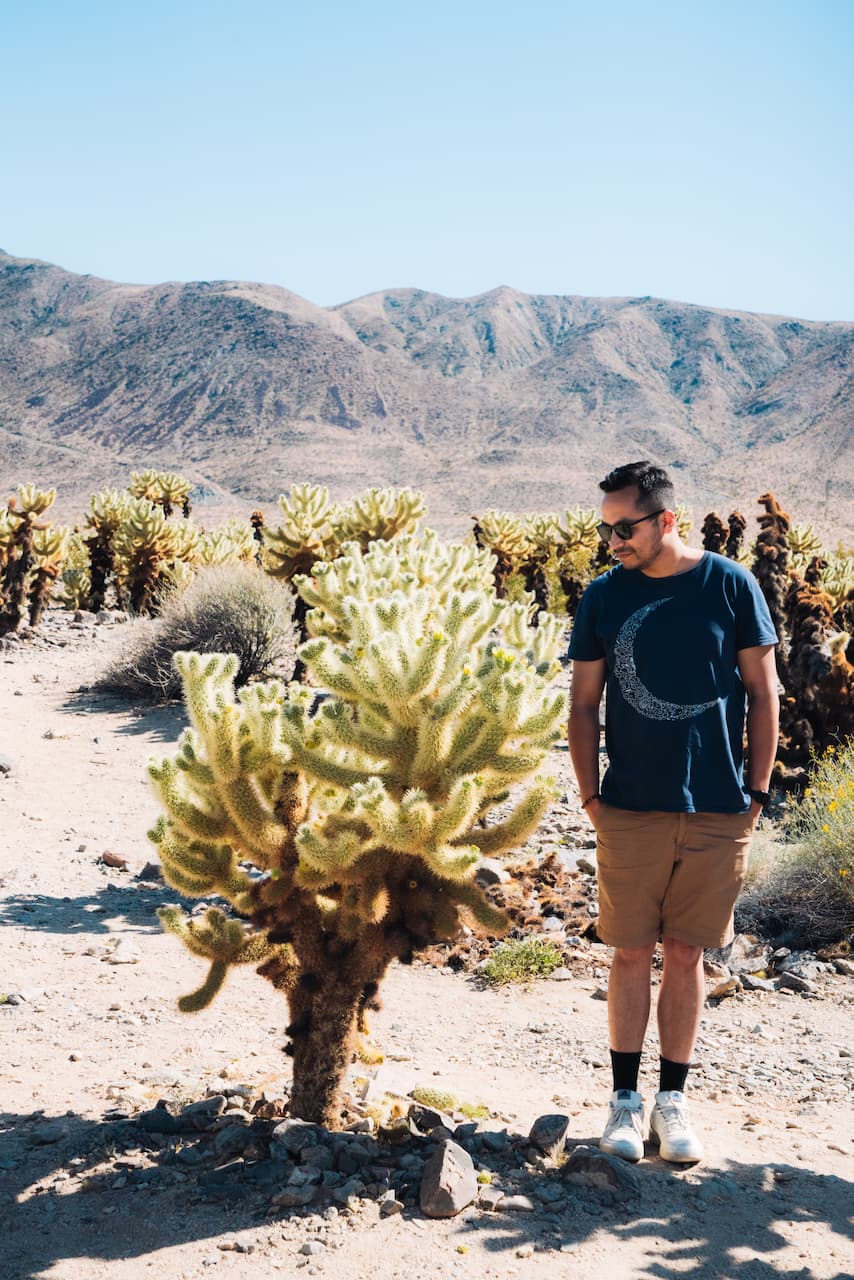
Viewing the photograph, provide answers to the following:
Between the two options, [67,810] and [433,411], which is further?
[433,411]

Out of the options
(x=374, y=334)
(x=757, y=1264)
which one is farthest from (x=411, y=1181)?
(x=374, y=334)

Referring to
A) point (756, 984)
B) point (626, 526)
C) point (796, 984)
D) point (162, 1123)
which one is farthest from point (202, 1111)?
point (796, 984)

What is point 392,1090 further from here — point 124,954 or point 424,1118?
point 124,954

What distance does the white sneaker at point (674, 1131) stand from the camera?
346cm

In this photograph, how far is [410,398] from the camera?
95312 millimetres

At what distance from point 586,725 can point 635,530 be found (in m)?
0.67

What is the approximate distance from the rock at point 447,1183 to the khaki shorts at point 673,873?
80cm

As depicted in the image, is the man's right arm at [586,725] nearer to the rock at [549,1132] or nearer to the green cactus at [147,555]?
the rock at [549,1132]

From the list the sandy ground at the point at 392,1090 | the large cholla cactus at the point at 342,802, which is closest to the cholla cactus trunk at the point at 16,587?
the sandy ground at the point at 392,1090

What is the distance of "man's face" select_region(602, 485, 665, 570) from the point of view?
3.45 metres

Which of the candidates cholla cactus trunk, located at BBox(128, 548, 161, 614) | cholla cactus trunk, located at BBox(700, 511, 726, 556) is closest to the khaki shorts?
cholla cactus trunk, located at BBox(700, 511, 726, 556)

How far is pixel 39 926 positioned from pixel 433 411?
90.4 m

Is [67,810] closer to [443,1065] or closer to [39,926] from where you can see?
[39,926]

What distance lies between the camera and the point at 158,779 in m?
3.58
